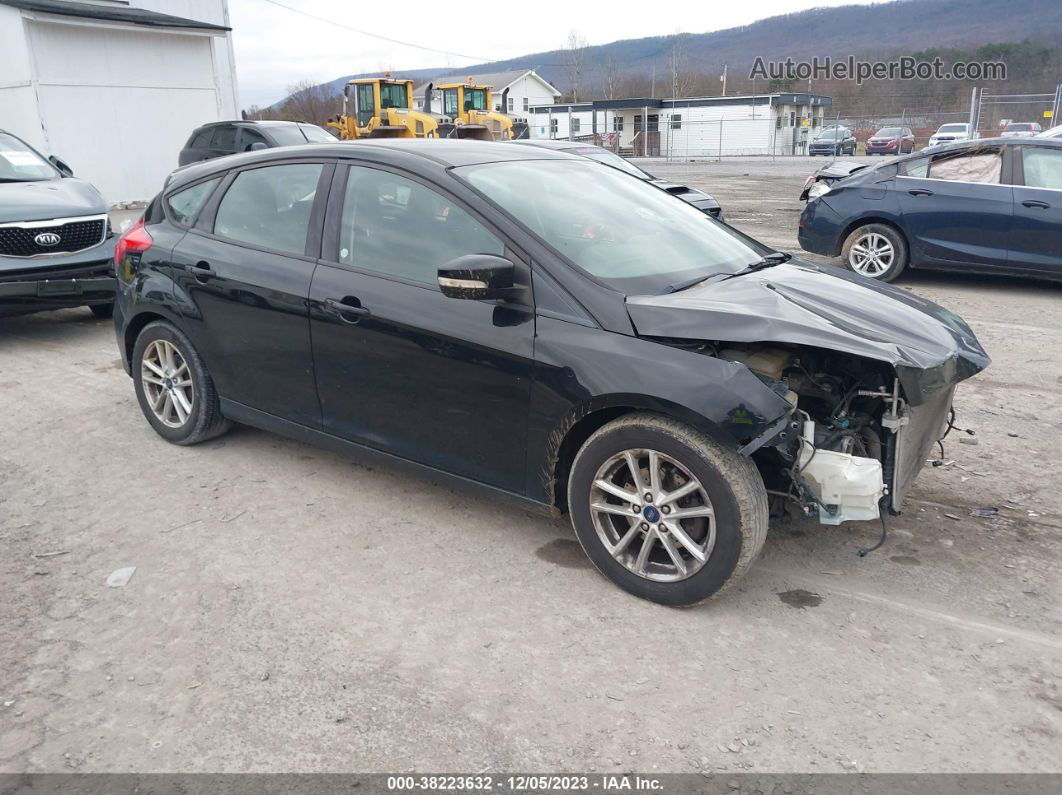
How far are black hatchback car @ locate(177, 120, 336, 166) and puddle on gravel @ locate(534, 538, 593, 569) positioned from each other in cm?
979

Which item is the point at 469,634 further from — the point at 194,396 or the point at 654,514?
the point at 194,396

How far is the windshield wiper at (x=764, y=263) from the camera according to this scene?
4031 millimetres

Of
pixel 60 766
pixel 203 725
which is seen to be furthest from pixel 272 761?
pixel 60 766

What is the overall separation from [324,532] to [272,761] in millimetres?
1521

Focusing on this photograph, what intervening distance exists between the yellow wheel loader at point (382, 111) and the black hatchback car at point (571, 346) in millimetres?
19795

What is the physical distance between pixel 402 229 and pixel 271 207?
0.94 m

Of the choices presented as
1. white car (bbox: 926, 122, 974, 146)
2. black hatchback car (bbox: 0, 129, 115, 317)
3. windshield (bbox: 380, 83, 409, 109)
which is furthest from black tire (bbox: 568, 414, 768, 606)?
white car (bbox: 926, 122, 974, 146)

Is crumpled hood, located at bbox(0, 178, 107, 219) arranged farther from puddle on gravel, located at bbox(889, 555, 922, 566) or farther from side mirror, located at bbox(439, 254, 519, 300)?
puddle on gravel, located at bbox(889, 555, 922, 566)

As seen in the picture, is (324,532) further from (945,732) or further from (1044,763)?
(1044,763)

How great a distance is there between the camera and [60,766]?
8.56ft

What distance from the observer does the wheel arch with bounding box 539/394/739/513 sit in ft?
10.4

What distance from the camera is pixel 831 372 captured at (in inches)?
139

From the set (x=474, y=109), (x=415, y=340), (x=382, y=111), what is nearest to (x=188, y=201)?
(x=415, y=340)

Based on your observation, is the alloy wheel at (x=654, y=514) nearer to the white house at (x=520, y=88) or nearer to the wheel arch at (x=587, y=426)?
the wheel arch at (x=587, y=426)
